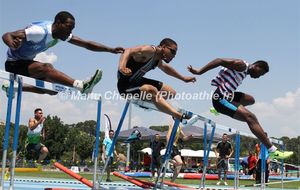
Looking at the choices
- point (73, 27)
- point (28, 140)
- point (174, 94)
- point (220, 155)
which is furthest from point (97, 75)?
point (220, 155)

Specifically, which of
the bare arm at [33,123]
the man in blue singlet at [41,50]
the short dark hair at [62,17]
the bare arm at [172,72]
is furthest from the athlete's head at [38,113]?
the short dark hair at [62,17]

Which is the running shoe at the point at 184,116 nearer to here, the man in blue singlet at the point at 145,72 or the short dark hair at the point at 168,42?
the man in blue singlet at the point at 145,72

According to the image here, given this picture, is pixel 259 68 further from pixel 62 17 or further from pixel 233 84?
pixel 62 17

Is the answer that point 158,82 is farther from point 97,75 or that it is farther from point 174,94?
point 97,75

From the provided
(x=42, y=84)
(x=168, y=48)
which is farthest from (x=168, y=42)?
(x=42, y=84)

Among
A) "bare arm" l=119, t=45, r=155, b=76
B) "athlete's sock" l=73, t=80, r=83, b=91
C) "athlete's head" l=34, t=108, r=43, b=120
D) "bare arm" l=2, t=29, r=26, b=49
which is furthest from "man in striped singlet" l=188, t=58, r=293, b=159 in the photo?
"athlete's head" l=34, t=108, r=43, b=120

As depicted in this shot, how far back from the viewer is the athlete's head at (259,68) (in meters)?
7.66

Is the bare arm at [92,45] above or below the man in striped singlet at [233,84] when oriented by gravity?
above

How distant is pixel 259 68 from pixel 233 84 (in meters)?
0.53

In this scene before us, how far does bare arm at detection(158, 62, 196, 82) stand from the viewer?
7.77 metres

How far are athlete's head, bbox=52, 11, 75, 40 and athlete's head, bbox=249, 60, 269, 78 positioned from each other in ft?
11.2

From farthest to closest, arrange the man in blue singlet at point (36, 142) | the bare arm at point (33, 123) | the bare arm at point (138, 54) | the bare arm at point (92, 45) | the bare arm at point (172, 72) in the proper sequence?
1. the bare arm at point (33, 123)
2. the man in blue singlet at point (36, 142)
3. the bare arm at point (172, 72)
4. the bare arm at point (92, 45)
5. the bare arm at point (138, 54)

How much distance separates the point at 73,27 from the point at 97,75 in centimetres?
74

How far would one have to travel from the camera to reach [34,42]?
563cm
